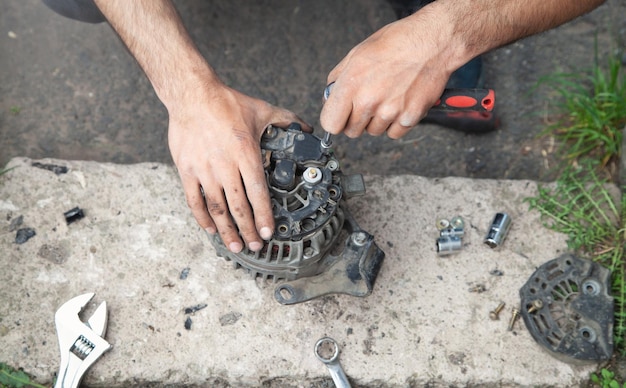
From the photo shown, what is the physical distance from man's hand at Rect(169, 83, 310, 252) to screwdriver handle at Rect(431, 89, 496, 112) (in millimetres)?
710

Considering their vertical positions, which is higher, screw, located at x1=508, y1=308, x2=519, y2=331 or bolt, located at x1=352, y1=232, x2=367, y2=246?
bolt, located at x1=352, y1=232, x2=367, y2=246

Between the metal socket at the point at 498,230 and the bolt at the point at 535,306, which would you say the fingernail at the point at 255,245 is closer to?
the metal socket at the point at 498,230

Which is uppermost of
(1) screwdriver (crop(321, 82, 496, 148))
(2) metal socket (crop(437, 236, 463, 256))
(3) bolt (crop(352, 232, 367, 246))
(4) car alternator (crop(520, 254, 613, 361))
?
(1) screwdriver (crop(321, 82, 496, 148))

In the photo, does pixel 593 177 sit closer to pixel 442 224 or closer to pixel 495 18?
pixel 442 224

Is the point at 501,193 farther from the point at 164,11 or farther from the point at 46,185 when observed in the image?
the point at 46,185

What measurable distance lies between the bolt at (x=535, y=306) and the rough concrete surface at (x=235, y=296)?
0.08 meters

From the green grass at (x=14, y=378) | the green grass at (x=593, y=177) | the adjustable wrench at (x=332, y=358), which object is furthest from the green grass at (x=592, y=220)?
the green grass at (x=14, y=378)

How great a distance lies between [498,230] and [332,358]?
0.91m

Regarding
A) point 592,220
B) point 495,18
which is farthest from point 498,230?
point 495,18

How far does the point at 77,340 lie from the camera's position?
237 centimetres

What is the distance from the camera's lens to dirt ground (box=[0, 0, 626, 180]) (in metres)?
3.20

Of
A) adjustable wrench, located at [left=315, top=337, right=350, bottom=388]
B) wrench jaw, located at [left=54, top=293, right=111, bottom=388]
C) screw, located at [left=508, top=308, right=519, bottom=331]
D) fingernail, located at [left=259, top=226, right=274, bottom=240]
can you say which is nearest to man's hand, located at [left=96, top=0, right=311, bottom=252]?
fingernail, located at [left=259, top=226, right=274, bottom=240]

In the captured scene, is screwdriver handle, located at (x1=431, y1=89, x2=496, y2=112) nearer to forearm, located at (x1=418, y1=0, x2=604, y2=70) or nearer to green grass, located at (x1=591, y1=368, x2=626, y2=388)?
forearm, located at (x1=418, y1=0, x2=604, y2=70)

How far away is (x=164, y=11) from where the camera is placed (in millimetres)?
2408
